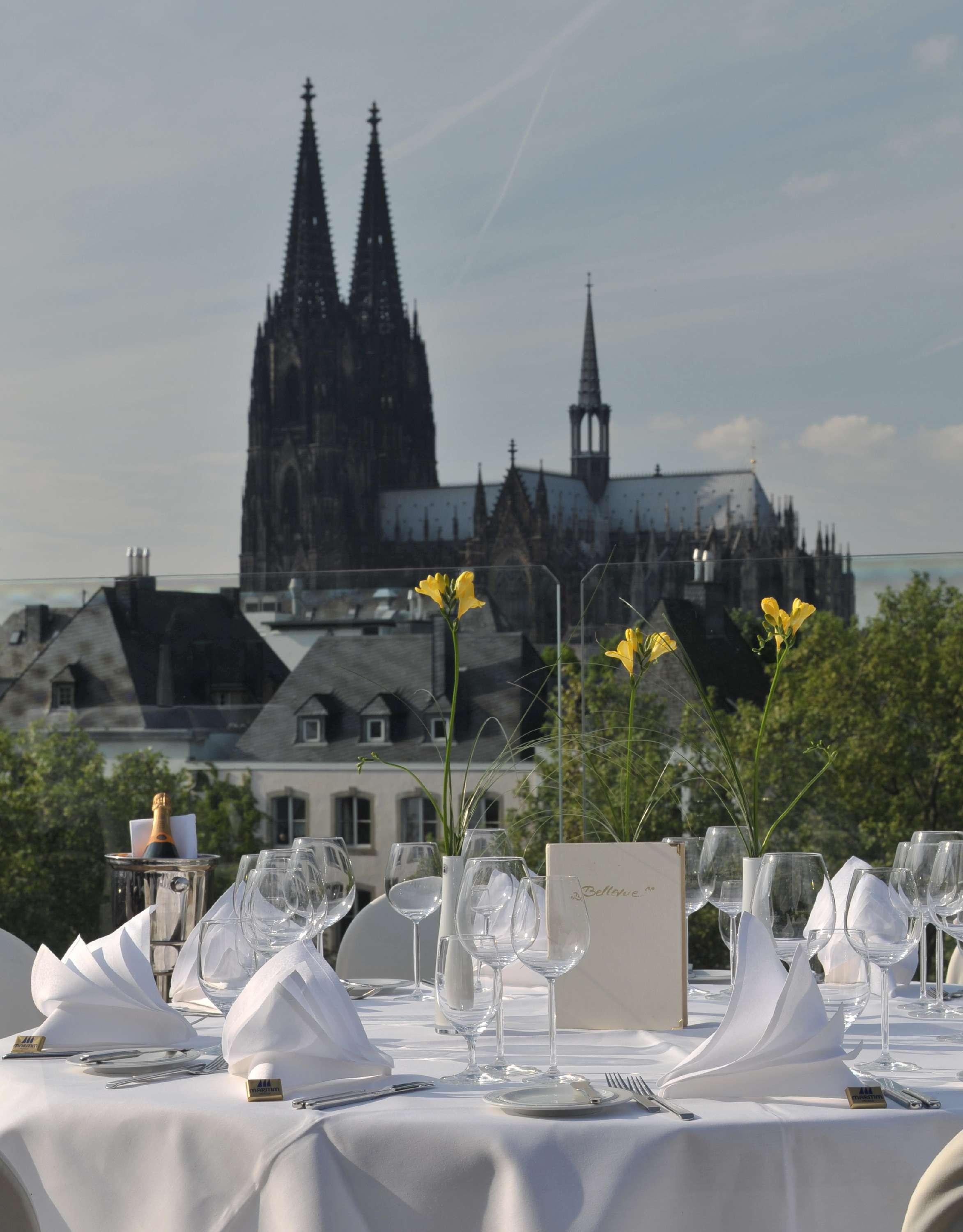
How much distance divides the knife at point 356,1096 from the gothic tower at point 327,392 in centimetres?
6029

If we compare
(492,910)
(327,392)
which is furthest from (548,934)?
(327,392)

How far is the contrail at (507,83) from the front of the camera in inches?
1939

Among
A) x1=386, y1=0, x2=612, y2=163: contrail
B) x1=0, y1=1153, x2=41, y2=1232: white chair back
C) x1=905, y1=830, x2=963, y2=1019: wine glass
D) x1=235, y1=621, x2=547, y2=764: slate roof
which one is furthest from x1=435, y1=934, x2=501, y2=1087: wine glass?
x1=386, y1=0, x2=612, y2=163: contrail

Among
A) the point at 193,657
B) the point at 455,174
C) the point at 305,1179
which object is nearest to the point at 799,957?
the point at 305,1179

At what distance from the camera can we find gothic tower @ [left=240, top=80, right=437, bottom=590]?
6359cm

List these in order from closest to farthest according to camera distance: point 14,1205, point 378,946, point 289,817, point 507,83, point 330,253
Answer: point 14,1205, point 378,946, point 289,817, point 507,83, point 330,253

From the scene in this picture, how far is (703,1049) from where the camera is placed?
1682mm

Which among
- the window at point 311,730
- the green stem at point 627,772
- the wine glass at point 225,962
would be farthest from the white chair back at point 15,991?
the window at point 311,730

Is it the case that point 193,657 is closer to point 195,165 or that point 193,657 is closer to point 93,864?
point 93,864

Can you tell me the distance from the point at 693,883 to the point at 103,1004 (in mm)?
865

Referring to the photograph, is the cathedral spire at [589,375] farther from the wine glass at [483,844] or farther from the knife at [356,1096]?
the knife at [356,1096]

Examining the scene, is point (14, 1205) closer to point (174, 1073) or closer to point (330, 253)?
point (174, 1073)

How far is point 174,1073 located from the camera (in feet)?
5.89

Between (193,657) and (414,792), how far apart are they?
3.18 ft
